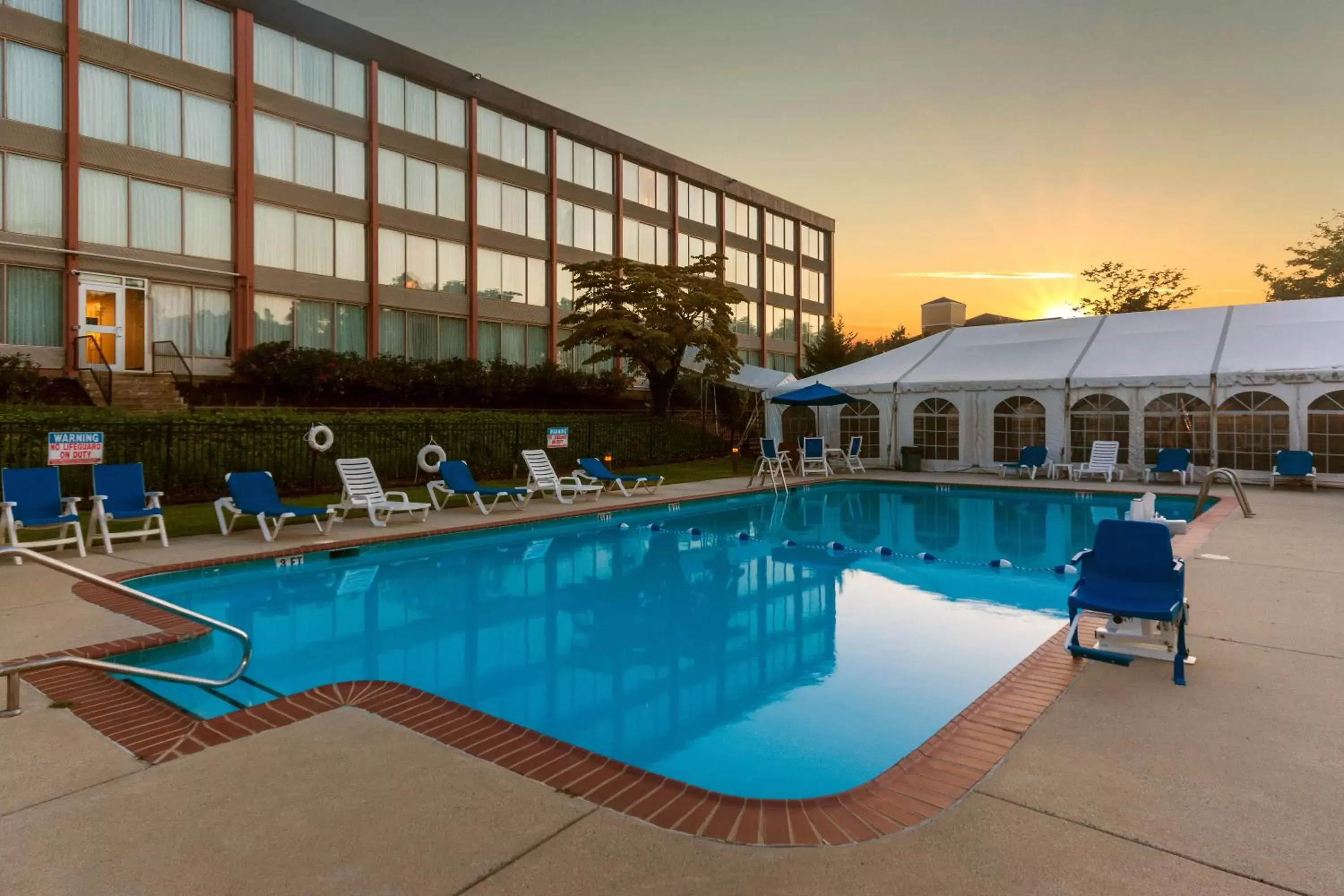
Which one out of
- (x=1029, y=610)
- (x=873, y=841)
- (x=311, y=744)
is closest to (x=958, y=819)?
(x=873, y=841)

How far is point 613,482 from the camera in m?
16.0

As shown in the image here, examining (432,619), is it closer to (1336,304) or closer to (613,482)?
(613,482)

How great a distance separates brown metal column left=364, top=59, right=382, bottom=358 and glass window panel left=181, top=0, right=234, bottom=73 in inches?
153

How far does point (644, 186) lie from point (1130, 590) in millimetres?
30409

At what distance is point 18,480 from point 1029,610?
10.1 meters

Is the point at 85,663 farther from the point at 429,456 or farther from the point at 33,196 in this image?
the point at 33,196

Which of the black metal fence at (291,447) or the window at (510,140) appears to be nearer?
the black metal fence at (291,447)

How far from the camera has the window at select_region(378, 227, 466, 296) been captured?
2320 cm

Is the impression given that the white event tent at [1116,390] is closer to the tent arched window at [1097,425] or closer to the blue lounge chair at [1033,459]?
the tent arched window at [1097,425]

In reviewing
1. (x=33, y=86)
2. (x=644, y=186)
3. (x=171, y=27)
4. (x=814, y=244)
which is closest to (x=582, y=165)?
(x=644, y=186)

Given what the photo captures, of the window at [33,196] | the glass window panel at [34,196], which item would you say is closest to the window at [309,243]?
the glass window panel at [34,196]

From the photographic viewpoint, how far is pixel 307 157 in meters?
21.4

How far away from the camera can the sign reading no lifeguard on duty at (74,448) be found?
862 centimetres

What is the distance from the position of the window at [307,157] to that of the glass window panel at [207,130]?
25.4 inches
